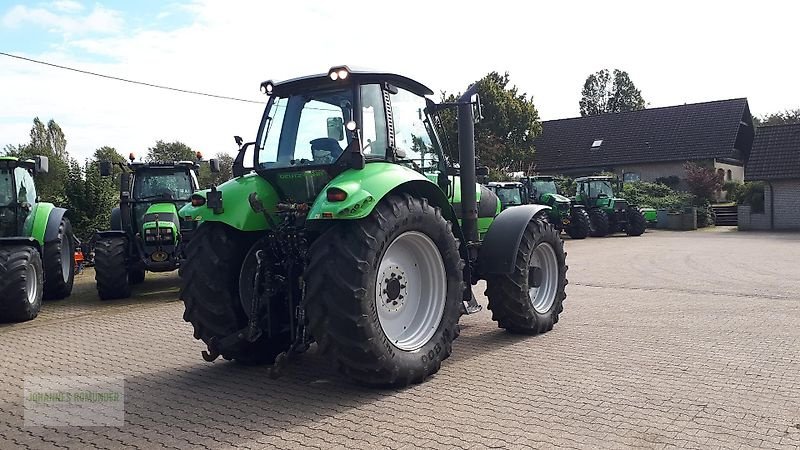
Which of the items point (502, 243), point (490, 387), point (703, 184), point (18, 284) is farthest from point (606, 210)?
point (490, 387)

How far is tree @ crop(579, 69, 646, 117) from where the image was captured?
72.7 m

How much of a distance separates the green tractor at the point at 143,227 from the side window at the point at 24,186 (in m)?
1.16

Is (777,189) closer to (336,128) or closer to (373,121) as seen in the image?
(373,121)

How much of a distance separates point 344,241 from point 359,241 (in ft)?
0.36

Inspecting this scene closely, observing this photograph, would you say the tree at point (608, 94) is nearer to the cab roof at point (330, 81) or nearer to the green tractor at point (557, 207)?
the green tractor at point (557, 207)

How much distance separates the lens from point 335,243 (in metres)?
4.75

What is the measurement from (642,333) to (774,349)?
126cm

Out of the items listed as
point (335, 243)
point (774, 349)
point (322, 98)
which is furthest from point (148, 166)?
point (774, 349)

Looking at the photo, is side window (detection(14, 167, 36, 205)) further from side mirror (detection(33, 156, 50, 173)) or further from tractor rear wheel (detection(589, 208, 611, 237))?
tractor rear wheel (detection(589, 208, 611, 237))

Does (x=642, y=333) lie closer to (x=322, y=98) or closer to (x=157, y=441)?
(x=322, y=98)

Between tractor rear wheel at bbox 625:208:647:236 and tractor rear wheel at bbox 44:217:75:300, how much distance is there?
788 inches

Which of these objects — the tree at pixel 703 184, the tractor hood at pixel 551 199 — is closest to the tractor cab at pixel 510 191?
the tractor hood at pixel 551 199

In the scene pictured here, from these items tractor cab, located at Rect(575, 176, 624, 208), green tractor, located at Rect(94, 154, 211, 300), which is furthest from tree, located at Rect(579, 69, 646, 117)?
green tractor, located at Rect(94, 154, 211, 300)

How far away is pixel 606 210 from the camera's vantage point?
25.6 m
